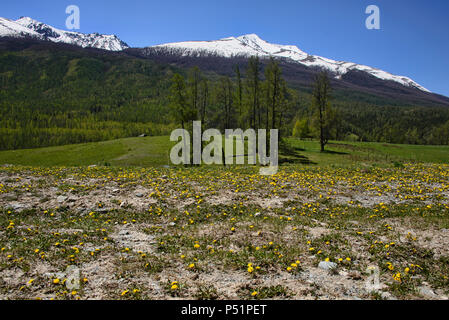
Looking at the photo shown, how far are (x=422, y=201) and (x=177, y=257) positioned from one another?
12.5 m

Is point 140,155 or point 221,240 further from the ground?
point 140,155

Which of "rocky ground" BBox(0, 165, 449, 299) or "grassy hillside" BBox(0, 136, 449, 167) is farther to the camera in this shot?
"grassy hillside" BBox(0, 136, 449, 167)

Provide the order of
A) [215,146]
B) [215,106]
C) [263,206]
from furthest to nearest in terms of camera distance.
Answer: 1. [215,106]
2. [215,146]
3. [263,206]

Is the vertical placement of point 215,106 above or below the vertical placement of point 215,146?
above

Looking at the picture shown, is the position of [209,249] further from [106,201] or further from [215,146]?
[215,146]

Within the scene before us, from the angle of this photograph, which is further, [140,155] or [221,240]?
[140,155]

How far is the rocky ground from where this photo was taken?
583cm

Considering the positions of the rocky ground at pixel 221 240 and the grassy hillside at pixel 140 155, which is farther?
the grassy hillside at pixel 140 155

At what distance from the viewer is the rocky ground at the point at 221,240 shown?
583cm

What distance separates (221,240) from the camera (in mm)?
8523

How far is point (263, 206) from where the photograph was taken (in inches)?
477
